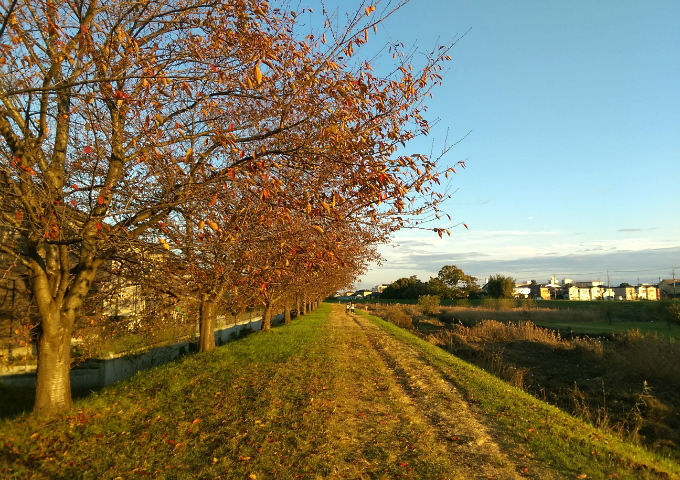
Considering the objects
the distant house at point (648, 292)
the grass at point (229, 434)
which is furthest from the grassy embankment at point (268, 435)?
the distant house at point (648, 292)

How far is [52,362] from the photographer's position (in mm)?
6805

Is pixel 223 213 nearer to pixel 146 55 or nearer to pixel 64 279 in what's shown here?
pixel 146 55

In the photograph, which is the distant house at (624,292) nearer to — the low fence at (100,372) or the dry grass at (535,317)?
the dry grass at (535,317)

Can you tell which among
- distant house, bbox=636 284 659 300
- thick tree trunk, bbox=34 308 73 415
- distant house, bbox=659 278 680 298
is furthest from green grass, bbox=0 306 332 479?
distant house, bbox=636 284 659 300

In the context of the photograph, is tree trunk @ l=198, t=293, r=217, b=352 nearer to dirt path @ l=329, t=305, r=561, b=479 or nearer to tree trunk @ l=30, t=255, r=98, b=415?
dirt path @ l=329, t=305, r=561, b=479

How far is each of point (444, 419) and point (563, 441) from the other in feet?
5.98

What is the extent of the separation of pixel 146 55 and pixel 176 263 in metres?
2.99

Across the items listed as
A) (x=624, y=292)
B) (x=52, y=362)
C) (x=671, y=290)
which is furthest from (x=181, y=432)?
(x=624, y=292)

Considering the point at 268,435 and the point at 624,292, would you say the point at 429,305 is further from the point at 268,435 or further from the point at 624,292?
the point at 624,292

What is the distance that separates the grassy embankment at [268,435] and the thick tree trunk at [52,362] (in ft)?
0.95

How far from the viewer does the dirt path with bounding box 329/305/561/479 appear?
17.0 feet

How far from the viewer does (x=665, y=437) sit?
10.2 meters

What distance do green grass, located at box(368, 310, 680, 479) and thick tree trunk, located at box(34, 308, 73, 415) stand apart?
23.9 ft

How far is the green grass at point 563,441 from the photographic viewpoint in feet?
17.6
